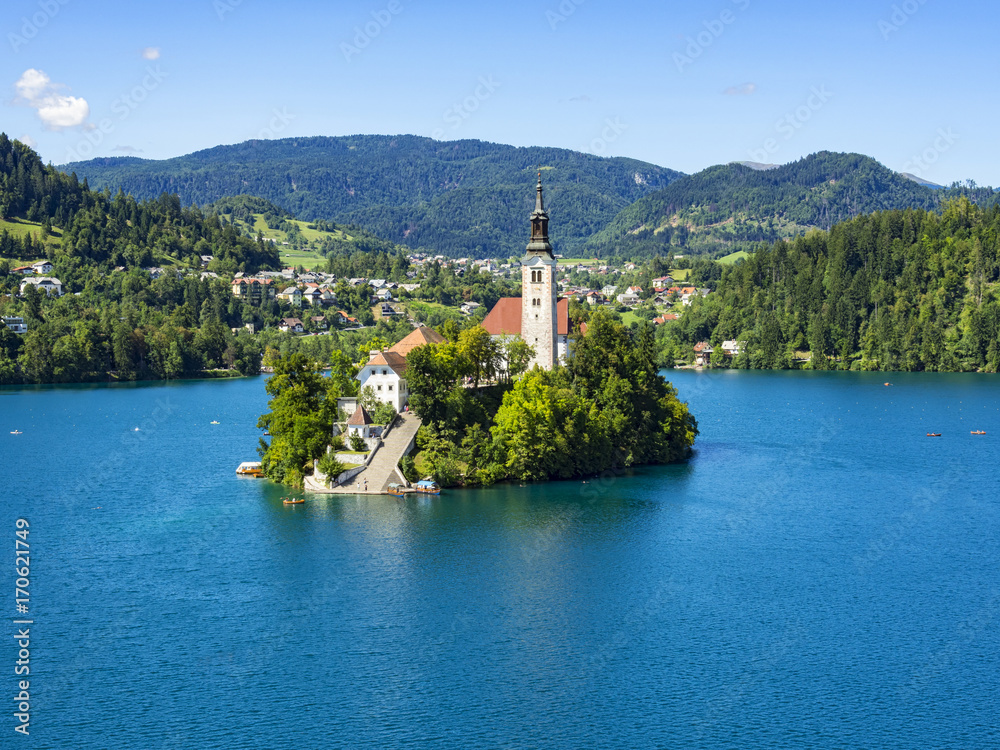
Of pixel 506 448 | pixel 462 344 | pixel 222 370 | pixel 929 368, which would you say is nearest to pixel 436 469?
pixel 506 448

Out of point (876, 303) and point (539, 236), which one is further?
→ point (876, 303)

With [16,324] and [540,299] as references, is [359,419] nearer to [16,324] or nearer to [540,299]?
[540,299]

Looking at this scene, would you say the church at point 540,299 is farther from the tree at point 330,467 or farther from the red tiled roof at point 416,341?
the tree at point 330,467

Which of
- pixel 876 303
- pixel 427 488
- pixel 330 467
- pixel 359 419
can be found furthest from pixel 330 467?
pixel 876 303

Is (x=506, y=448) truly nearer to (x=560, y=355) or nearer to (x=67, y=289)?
(x=560, y=355)

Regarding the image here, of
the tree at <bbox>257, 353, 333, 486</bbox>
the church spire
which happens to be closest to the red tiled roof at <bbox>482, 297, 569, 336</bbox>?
the church spire
